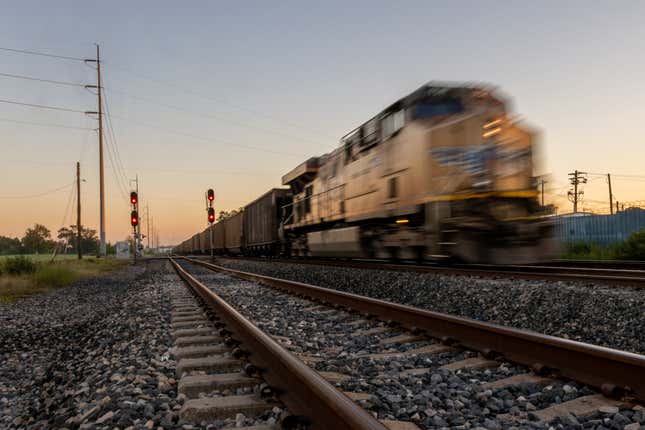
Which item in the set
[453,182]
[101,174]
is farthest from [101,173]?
[453,182]

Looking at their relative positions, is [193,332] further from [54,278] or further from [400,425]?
[54,278]

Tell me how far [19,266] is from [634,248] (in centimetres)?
2083

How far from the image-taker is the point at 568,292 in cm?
634

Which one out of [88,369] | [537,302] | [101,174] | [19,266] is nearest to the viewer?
[88,369]

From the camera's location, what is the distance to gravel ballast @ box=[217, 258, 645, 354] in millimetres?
5082

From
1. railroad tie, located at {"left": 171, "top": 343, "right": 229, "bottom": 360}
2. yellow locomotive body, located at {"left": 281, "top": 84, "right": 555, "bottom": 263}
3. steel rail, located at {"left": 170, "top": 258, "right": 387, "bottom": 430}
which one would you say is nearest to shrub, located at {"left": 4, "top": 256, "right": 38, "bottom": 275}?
yellow locomotive body, located at {"left": 281, "top": 84, "right": 555, "bottom": 263}

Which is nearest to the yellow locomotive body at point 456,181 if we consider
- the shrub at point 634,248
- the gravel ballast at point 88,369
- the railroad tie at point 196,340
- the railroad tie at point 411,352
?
the railroad tie at point 411,352

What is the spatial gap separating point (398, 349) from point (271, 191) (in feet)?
58.8

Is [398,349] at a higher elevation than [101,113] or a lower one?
lower

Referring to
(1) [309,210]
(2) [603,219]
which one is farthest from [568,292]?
(2) [603,219]

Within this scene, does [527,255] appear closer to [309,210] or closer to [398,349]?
[398,349]

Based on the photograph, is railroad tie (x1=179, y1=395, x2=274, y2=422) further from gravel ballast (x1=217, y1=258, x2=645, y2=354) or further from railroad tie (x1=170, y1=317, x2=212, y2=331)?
gravel ballast (x1=217, y1=258, x2=645, y2=354)

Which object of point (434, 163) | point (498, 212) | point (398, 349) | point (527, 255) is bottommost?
point (398, 349)

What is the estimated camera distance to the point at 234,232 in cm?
3384
